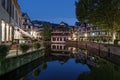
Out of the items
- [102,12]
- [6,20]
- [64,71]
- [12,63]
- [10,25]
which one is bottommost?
[64,71]

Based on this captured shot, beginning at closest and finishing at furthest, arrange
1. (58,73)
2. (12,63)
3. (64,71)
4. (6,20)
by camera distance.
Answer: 1. (12,63)
2. (58,73)
3. (64,71)
4. (6,20)

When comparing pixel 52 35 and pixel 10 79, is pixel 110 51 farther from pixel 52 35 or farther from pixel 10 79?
pixel 52 35

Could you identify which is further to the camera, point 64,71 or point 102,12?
point 102,12

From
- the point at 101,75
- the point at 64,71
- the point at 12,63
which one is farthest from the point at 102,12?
the point at 12,63

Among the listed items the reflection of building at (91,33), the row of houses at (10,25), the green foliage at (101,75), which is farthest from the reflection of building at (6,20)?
the reflection of building at (91,33)

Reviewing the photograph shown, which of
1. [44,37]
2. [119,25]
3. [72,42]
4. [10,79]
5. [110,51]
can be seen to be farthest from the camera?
[44,37]

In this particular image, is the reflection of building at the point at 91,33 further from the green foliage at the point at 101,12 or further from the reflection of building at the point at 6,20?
the reflection of building at the point at 6,20

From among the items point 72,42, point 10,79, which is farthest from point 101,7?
point 72,42

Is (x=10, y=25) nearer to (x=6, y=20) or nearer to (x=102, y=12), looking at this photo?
(x=6, y=20)

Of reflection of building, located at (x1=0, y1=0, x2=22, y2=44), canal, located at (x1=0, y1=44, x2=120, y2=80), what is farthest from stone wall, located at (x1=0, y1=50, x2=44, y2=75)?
reflection of building, located at (x1=0, y1=0, x2=22, y2=44)

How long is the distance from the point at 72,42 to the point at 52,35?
30120 mm

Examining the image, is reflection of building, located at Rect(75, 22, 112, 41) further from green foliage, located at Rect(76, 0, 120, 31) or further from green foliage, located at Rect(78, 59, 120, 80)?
green foliage, located at Rect(78, 59, 120, 80)

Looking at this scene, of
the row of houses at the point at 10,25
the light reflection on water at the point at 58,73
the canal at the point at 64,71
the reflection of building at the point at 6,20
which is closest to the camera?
the canal at the point at 64,71

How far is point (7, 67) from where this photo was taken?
66.7 ft
